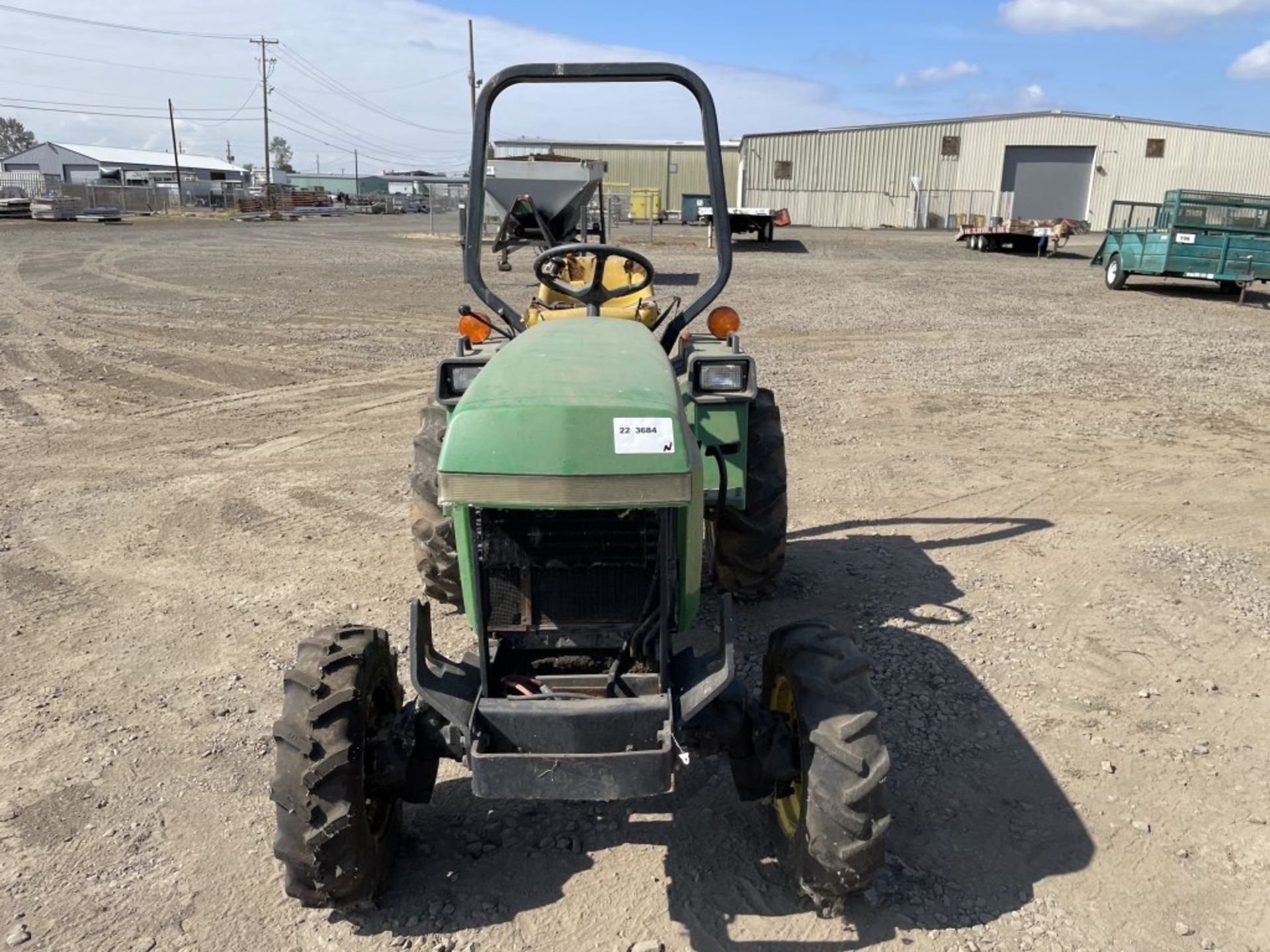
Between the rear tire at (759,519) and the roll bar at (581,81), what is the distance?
27.2 inches

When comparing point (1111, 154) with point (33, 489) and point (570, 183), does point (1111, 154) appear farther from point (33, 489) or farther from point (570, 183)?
point (33, 489)

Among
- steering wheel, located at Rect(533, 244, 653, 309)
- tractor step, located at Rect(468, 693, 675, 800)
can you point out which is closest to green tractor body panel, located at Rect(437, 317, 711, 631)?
tractor step, located at Rect(468, 693, 675, 800)

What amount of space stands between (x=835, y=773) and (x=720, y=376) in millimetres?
1952

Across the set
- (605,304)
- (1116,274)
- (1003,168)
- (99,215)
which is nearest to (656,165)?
(1003,168)

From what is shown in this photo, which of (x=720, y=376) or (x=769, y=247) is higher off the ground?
(x=720, y=376)

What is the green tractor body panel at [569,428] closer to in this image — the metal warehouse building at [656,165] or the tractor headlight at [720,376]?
the tractor headlight at [720,376]

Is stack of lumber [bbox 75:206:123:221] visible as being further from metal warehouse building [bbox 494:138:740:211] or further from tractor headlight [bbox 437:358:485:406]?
tractor headlight [bbox 437:358:485:406]

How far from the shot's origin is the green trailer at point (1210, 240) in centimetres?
1722

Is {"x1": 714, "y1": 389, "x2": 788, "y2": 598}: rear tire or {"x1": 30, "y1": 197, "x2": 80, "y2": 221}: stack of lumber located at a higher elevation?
{"x1": 30, "y1": 197, "x2": 80, "y2": 221}: stack of lumber

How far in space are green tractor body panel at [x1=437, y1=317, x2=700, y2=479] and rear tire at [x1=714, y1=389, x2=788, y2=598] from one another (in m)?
1.70

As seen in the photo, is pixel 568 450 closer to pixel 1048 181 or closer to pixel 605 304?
pixel 605 304

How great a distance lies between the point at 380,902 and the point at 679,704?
3.55ft

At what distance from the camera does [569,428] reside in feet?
8.06

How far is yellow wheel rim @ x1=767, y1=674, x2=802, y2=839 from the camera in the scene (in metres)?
2.88
